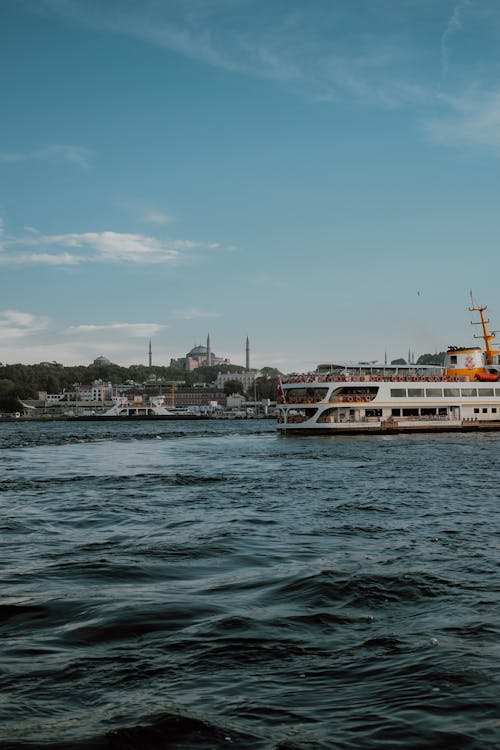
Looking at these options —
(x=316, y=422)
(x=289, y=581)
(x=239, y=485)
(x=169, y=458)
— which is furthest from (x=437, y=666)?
(x=316, y=422)

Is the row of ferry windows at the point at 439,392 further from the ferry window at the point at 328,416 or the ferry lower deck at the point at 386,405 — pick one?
the ferry window at the point at 328,416

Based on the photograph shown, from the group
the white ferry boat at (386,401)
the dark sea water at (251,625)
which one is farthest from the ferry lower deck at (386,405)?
the dark sea water at (251,625)

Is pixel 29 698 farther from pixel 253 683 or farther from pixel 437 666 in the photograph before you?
pixel 437 666

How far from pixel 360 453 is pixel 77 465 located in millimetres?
17634

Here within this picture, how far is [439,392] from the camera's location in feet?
216

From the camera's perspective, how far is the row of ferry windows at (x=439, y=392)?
2530 inches

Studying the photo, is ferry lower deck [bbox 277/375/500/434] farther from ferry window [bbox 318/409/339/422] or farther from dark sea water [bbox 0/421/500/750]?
dark sea water [bbox 0/421/500/750]

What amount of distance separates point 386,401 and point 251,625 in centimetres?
5508

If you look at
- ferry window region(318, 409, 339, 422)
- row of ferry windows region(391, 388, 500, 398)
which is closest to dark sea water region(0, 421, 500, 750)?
ferry window region(318, 409, 339, 422)

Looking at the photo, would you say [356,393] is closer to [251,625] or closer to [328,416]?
[328,416]

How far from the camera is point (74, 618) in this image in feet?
34.2

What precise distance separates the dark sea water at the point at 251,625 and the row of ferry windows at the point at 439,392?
40.9 metres

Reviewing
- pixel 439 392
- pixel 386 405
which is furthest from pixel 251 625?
pixel 439 392

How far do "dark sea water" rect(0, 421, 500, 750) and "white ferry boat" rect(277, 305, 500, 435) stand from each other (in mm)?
38653
